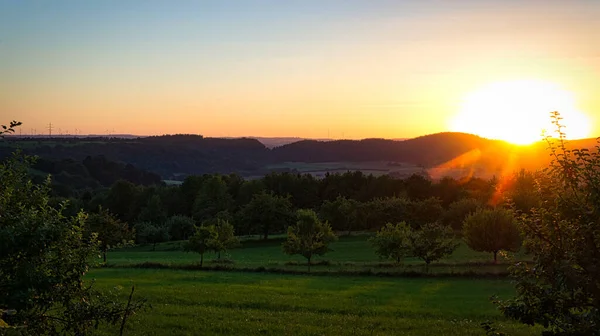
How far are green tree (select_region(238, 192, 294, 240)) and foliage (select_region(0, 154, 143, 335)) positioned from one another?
77.2 metres

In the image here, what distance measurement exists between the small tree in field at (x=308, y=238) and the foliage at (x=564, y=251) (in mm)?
40220

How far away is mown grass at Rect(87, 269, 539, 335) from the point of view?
800 inches

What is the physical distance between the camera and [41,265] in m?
7.96

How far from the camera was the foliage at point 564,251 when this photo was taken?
7070 millimetres

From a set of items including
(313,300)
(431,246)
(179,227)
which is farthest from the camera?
(179,227)

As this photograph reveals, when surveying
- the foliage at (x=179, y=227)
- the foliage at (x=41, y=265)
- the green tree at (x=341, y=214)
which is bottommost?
the foliage at (x=179, y=227)

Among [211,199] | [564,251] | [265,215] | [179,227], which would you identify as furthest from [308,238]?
[211,199]

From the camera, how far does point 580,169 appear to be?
773cm

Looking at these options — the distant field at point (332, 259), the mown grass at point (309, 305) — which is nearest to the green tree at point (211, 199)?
the distant field at point (332, 259)

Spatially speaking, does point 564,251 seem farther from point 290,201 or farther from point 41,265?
point 290,201

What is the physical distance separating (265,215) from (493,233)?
150ft

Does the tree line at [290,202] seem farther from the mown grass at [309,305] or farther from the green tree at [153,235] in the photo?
the mown grass at [309,305]

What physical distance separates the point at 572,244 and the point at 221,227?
186ft

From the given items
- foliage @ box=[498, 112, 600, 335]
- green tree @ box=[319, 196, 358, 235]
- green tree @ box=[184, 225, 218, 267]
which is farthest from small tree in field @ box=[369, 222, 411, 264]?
green tree @ box=[319, 196, 358, 235]
